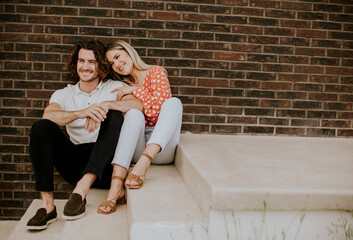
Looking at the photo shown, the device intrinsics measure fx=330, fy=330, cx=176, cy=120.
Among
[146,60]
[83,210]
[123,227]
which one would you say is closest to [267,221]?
[123,227]

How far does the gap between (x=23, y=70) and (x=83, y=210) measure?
1.49m

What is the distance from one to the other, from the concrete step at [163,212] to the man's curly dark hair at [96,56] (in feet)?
3.21

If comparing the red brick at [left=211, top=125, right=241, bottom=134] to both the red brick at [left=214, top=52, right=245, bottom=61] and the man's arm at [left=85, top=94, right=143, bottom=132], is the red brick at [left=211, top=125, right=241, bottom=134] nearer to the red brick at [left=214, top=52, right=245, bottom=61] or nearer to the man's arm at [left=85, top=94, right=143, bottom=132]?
the red brick at [left=214, top=52, right=245, bottom=61]

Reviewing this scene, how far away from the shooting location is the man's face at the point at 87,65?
2.61m

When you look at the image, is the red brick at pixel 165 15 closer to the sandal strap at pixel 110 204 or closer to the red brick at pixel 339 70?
the red brick at pixel 339 70

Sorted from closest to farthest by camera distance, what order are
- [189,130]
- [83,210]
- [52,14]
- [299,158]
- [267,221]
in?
[267,221] < [83,210] < [299,158] < [52,14] < [189,130]

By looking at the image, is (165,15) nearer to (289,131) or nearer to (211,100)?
(211,100)

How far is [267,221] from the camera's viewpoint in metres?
1.62

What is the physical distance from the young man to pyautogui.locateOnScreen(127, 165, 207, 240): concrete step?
1.10ft

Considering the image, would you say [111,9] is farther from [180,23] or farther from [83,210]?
[83,210]

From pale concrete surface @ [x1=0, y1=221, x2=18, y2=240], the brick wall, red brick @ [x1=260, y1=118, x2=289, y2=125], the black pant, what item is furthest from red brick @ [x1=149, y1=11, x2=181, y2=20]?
pale concrete surface @ [x1=0, y1=221, x2=18, y2=240]

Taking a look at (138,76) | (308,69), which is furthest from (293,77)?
(138,76)

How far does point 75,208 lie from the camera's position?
6.50 feet

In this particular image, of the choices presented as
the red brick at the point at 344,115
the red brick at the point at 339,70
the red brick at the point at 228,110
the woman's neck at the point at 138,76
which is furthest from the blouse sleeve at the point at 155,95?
the red brick at the point at 344,115
